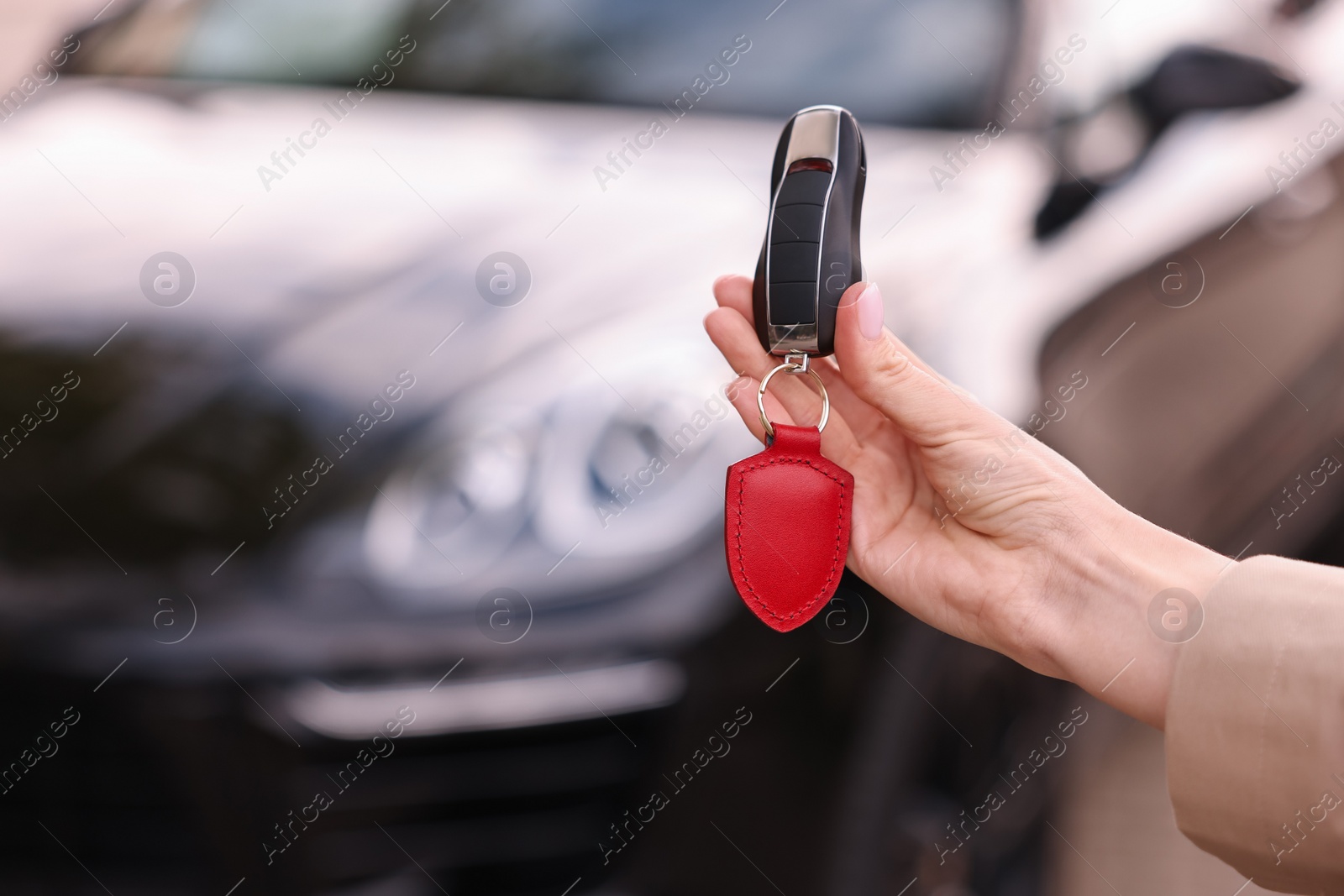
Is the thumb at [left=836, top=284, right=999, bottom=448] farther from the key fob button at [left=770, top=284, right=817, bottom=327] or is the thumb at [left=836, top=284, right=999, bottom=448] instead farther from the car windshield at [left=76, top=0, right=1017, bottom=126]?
the car windshield at [left=76, top=0, right=1017, bottom=126]

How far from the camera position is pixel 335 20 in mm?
1671

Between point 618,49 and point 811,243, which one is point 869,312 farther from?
point 618,49

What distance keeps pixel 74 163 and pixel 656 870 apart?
1.57 m

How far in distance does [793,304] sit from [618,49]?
96 centimetres

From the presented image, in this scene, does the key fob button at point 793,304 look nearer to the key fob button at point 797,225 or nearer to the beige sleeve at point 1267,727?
the key fob button at point 797,225

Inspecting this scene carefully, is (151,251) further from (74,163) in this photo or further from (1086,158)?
(1086,158)

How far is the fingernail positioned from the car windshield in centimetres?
80

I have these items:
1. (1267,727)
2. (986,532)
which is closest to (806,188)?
(986,532)

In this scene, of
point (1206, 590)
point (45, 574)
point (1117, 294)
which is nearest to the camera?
point (1206, 590)

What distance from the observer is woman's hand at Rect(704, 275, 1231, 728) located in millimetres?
1022

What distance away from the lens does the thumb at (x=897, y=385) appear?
100cm

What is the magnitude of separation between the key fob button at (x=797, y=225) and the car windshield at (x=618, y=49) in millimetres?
750

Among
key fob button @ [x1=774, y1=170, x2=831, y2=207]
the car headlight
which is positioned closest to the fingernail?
key fob button @ [x1=774, y1=170, x2=831, y2=207]

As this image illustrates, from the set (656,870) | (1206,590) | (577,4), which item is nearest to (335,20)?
(577,4)
